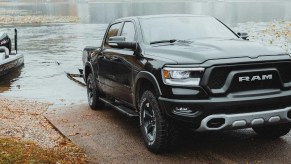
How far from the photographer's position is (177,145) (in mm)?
6160

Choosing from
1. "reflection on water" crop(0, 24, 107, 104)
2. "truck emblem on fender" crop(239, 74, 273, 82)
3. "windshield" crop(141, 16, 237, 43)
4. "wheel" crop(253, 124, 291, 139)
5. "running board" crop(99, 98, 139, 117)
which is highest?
"windshield" crop(141, 16, 237, 43)

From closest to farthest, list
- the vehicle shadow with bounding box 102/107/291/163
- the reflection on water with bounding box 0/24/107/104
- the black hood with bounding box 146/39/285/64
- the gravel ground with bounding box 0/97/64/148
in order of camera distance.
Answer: the black hood with bounding box 146/39/285/64 → the vehicle shadow with bounding box 102/107/291/163 → the gravel ground with bounding box 0/97/64/148 → the reflection on water with bounding box 0/24/107/104

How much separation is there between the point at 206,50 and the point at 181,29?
1319mm

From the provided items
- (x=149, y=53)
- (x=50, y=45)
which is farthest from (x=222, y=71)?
(x=50, y=45)

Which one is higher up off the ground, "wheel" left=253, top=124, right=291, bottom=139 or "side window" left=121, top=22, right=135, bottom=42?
"side window" left=121, top=22, right=135, bottom=42

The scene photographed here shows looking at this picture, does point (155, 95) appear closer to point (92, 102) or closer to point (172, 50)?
point (172, 50)

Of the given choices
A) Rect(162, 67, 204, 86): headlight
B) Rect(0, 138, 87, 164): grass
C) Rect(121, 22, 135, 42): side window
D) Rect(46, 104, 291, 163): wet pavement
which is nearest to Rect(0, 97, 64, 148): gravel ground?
Rect(46, 104, 291, 163): wet pavement

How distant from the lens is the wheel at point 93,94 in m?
8.87

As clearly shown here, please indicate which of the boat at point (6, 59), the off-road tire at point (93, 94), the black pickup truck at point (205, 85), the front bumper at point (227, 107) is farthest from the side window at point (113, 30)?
the boat at point (6, 59)

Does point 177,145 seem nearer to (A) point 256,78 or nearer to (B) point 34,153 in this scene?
(A) point 256,78

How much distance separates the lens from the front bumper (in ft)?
16.7

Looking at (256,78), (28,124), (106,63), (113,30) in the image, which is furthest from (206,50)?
(28,124)

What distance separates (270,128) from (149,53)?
6.76ft

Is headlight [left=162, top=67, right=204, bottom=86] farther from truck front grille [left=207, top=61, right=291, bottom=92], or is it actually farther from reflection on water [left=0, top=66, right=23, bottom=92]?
reflection on water [left=0, top=66, right=23, bottom=92]
